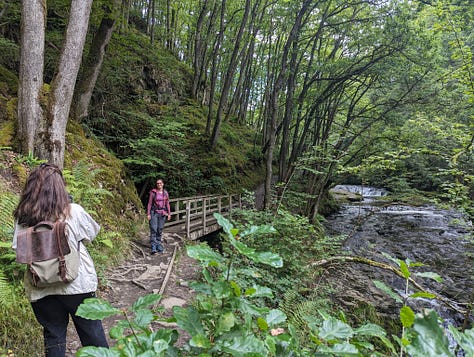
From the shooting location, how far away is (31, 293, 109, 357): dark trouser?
2.11 metres

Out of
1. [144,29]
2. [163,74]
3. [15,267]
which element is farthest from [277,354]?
[144,29]

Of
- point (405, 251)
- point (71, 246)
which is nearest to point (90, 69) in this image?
point (71, 246)

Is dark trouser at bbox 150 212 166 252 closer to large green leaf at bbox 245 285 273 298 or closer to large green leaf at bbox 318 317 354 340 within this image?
large green leaf at bbox 245 285 273 298

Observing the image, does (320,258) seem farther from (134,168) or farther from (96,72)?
(96,72)

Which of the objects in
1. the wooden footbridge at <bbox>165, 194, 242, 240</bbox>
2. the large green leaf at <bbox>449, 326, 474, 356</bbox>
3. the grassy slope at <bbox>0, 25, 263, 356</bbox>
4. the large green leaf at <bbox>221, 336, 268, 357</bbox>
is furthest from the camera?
the wooden footbridge at <bbox>165, 194, 242, 240</bbox>

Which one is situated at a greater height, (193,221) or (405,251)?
(193,221)

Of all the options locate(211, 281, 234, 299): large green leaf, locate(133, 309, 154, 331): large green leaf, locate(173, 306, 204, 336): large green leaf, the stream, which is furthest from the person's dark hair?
the stream

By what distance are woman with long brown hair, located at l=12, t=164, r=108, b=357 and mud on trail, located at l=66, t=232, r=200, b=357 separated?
A: 1.21 metres

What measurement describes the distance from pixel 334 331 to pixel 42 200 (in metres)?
2.07

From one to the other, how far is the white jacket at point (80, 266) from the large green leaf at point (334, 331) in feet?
5.87

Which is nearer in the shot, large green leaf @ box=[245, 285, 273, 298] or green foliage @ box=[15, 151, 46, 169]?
large green leaf @ box=[245, 285, 273, 298]

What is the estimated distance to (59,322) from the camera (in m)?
2.20

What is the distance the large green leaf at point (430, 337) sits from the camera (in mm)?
568

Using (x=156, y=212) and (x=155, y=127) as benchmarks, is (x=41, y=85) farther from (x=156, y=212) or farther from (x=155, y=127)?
(x=155, y=127)
